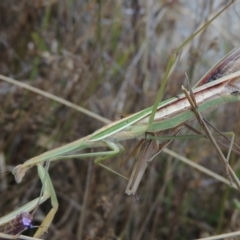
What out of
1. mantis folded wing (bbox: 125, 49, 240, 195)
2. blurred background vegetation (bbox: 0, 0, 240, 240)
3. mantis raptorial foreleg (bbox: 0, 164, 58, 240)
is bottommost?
mantis raptorial foreleg (bbox: 0, 164, 58, 240)

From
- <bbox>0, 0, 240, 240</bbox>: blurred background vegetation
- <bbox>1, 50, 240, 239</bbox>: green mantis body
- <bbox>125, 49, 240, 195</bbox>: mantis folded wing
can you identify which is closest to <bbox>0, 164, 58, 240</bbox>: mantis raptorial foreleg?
<bbox>1, 50, 240, 239</bbox>: green mantis body

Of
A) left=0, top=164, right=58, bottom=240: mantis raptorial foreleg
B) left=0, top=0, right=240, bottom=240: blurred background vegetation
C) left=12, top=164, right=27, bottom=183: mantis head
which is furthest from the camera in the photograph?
left=0, top=0, right=240, bottom=240: blurred background vegetation

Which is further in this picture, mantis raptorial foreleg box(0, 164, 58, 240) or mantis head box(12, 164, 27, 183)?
mantis head box(12, 164, 27, 183)

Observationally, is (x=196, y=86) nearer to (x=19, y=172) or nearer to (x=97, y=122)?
(x=19, y=172)

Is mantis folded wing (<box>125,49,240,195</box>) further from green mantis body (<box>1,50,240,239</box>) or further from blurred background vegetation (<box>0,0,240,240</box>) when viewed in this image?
blurred background vegetation (<box>0,0,240,240</box>)

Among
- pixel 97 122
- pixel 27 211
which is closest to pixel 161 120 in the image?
pixel 27 211

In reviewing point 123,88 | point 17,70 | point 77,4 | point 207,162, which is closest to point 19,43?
point 17,70

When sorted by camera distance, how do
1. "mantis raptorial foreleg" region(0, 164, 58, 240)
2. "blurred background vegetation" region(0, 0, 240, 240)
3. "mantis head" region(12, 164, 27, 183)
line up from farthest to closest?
1. "blurred background vegetation" region(0, 0, 240, 240)
2. "mantis head" region(12, 164, 27, 183)
3. "mantis raptorial foreleg" region(0, 164, 58, 240)

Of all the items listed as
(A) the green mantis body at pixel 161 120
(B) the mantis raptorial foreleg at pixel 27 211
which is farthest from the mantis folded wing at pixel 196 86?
(B) the mantis raptorial foreleg at pixel 27 211

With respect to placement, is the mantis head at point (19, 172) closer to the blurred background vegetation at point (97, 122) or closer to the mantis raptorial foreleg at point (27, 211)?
the mantis raptorial foreleg at point (27, 211)

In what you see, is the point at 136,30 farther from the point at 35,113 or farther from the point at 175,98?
the point at 175,98
